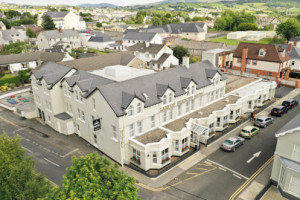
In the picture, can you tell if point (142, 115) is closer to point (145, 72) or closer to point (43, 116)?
point (145, 72)

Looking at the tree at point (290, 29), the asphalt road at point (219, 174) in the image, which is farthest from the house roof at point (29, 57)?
the tree at point (290, 29)

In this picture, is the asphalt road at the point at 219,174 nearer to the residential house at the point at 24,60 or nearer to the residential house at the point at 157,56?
the residential house at the point at 157,56

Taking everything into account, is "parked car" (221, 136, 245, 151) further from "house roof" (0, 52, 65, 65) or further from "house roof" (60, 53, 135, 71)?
"house roof" (0, 52, 65, 65)

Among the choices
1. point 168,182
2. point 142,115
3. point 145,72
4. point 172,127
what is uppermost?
point 145,72

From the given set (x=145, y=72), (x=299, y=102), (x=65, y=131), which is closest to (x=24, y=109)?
(x=65, y=131)

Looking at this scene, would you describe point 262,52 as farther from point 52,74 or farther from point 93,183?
point 93,183
